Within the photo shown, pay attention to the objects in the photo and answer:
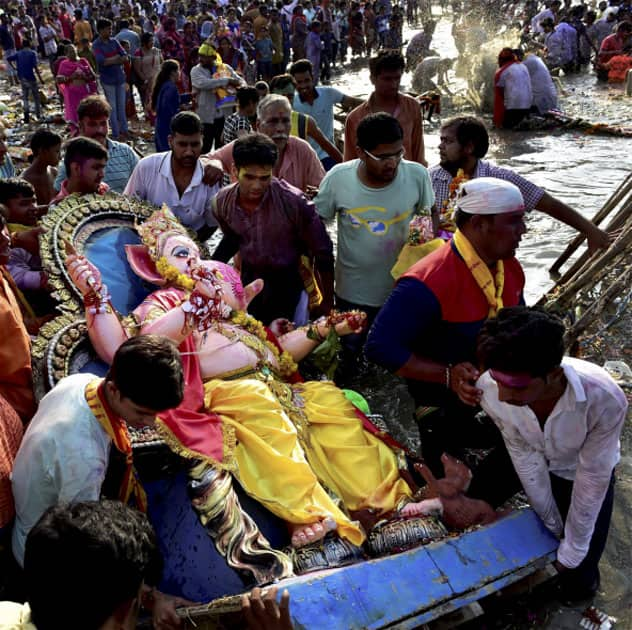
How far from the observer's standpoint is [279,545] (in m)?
2.90

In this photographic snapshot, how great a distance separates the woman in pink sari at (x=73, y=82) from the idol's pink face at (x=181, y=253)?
272 inches

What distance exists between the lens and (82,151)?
419 centimetres

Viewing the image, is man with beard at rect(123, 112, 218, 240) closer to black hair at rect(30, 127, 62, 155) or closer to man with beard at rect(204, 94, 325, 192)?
man with beard at rect(204, 94, 325, 192)

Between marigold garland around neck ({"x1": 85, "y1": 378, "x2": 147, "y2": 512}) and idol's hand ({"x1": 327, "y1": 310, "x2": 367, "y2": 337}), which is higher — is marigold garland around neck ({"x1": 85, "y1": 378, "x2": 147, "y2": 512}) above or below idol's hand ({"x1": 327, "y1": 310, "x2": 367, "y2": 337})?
above

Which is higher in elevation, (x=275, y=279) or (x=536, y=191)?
(x=536, y=191)

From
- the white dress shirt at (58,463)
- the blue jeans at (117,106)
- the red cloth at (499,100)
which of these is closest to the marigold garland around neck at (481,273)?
the white dress shirt at (58,463)

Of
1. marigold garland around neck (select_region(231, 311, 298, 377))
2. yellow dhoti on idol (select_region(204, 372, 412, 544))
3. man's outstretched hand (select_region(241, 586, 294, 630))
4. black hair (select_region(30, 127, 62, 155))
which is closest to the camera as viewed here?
man's outstretched hand (select_region(241, 586, 294, 630))

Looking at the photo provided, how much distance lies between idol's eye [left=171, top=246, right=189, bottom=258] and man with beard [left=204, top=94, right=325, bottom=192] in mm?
1288

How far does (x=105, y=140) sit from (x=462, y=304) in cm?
328

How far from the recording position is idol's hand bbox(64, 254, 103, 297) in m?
3.39

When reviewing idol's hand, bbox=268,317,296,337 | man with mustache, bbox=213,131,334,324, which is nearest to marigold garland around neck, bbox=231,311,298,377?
idol's hand, bbox=268,317,296,337

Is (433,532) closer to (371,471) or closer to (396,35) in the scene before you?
(371,471)

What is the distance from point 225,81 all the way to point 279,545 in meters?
7.24

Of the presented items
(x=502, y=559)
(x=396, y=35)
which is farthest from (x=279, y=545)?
(x=396, y=35)
